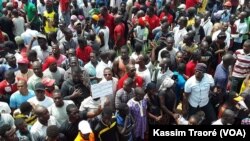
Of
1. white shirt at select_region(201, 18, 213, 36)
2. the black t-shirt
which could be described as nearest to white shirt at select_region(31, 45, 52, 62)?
the black t-shirt

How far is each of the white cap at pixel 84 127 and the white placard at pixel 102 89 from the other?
77cm

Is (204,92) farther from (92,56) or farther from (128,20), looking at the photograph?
(128,20)

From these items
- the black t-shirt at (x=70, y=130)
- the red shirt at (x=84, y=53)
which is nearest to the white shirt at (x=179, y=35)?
the red shirt at (x=84, y=53)

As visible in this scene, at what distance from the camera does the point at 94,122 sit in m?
6.52

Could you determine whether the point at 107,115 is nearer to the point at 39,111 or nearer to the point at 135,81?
the point at 39,111

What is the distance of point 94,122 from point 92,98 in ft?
2.07

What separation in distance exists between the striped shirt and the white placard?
2851mm

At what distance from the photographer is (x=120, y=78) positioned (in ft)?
27.5

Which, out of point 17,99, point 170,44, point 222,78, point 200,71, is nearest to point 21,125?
point 17,99

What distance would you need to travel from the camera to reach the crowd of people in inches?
257

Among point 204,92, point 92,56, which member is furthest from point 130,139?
point 92,56

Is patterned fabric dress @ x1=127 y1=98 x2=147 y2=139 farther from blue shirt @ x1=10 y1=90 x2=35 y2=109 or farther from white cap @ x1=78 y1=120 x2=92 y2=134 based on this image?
blue shirt @ x1=10 y1=90 x2=35 y2=109

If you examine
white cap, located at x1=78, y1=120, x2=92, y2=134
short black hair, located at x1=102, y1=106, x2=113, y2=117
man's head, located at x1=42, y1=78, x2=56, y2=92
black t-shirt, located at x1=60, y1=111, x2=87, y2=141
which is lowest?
black t-shirt, located at x1=60, y1=111, x2=87, y2=141

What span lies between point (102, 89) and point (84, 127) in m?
1.05
